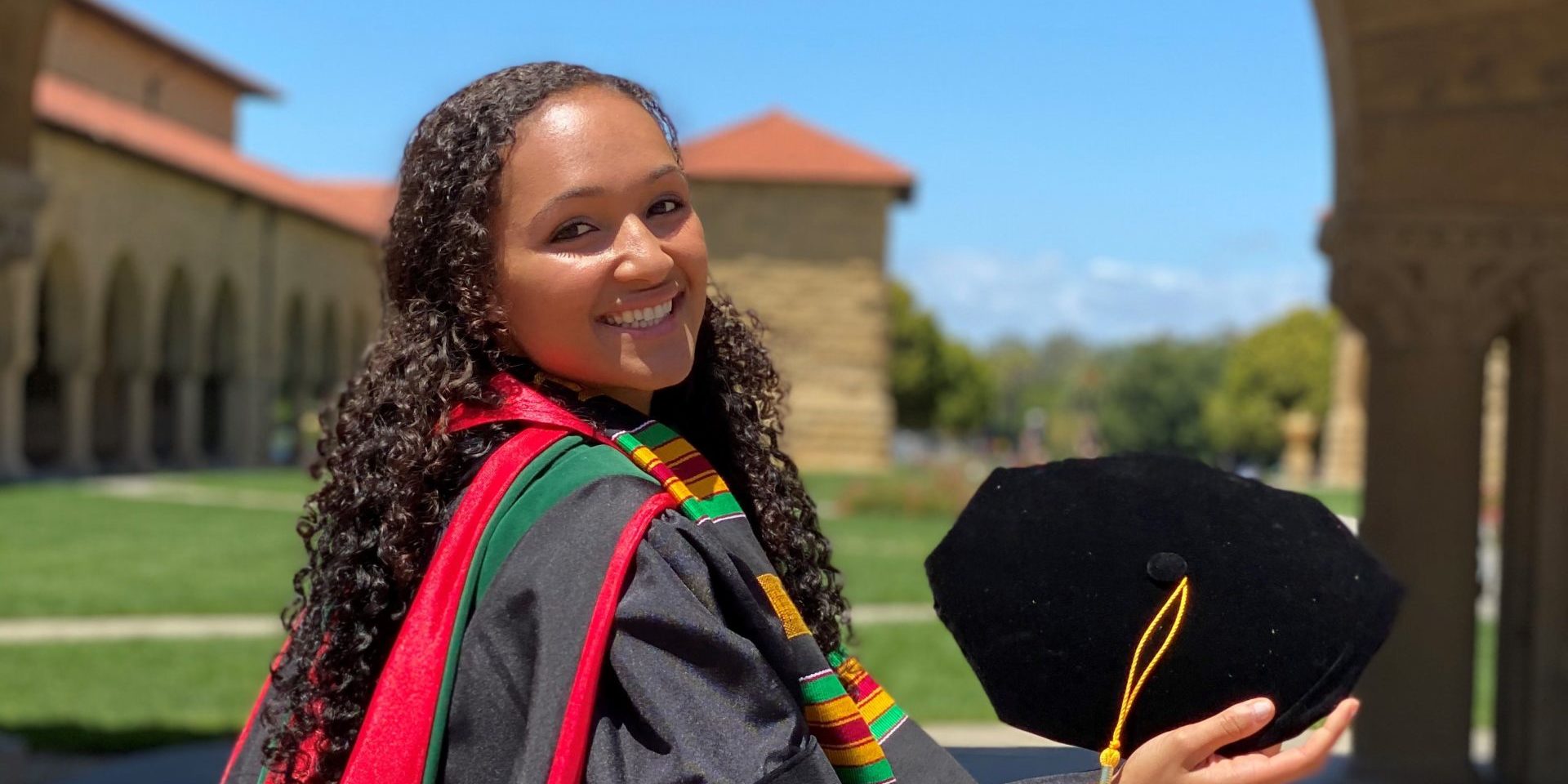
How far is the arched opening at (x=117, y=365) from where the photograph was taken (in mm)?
30750

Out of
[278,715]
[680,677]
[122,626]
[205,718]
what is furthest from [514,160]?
[122,626]

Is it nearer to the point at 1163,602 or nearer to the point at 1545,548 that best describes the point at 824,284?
the point at 1545,548

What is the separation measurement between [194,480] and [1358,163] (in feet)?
84.8

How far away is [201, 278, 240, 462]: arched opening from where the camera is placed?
114ft

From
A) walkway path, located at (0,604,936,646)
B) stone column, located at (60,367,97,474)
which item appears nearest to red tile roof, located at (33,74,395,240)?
stone column, located at (60,367,97,474)

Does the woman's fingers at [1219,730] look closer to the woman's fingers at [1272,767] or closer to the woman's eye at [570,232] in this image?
the woman's fingers at [1272,767]

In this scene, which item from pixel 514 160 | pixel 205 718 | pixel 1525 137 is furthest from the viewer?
pixel 205 718

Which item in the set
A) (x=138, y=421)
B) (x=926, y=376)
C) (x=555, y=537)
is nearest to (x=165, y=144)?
(x=138, y=421)

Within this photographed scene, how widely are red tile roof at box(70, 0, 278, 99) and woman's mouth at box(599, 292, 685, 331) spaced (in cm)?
3755

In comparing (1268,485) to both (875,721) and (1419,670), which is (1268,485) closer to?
(875,721)

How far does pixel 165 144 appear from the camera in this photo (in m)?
31.3

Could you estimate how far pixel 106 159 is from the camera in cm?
2738

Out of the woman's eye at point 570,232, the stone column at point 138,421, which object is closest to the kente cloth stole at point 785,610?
the woman's eye at point 570,232

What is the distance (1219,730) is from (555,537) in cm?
64
